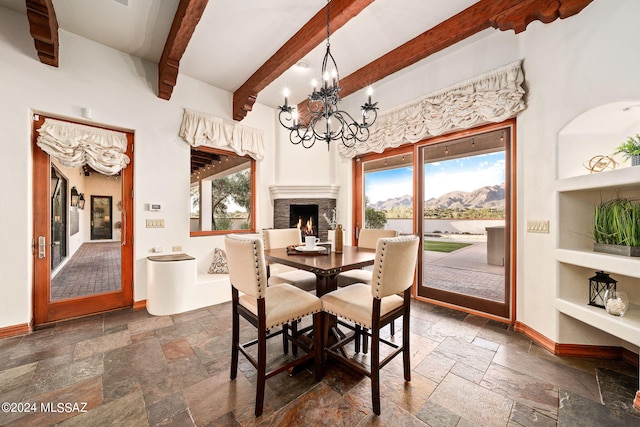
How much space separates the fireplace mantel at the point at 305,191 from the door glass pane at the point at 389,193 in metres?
0.57

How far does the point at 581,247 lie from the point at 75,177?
532 centimetres

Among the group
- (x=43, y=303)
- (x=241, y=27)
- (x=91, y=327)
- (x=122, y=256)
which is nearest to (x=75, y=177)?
(x=122, y=256)

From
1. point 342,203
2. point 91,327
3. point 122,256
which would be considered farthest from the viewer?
point 342,203

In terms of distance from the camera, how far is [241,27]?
2.69m

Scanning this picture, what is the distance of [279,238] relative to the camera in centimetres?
296

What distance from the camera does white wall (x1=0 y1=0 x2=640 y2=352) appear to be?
1.96 m

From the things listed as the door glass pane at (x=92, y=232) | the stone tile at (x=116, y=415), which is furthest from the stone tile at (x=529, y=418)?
the door glass pane at (x=92, y=232)

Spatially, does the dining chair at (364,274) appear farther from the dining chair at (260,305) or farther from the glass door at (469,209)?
the glass door at (469,209)

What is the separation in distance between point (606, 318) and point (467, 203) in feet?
5.36

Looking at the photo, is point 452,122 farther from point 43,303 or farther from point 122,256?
point 43,303

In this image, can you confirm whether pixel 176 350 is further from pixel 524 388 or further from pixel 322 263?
pixel 524 388

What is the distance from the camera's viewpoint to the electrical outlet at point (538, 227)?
227 cm

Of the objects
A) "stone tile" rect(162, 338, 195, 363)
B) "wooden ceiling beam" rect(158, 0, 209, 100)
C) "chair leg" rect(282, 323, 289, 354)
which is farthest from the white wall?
"chair leg" rect(282, 323, 289, 354)

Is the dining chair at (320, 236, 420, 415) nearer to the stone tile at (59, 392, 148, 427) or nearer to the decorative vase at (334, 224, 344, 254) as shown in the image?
the decorative vase at (334, 224, 344, 254)
